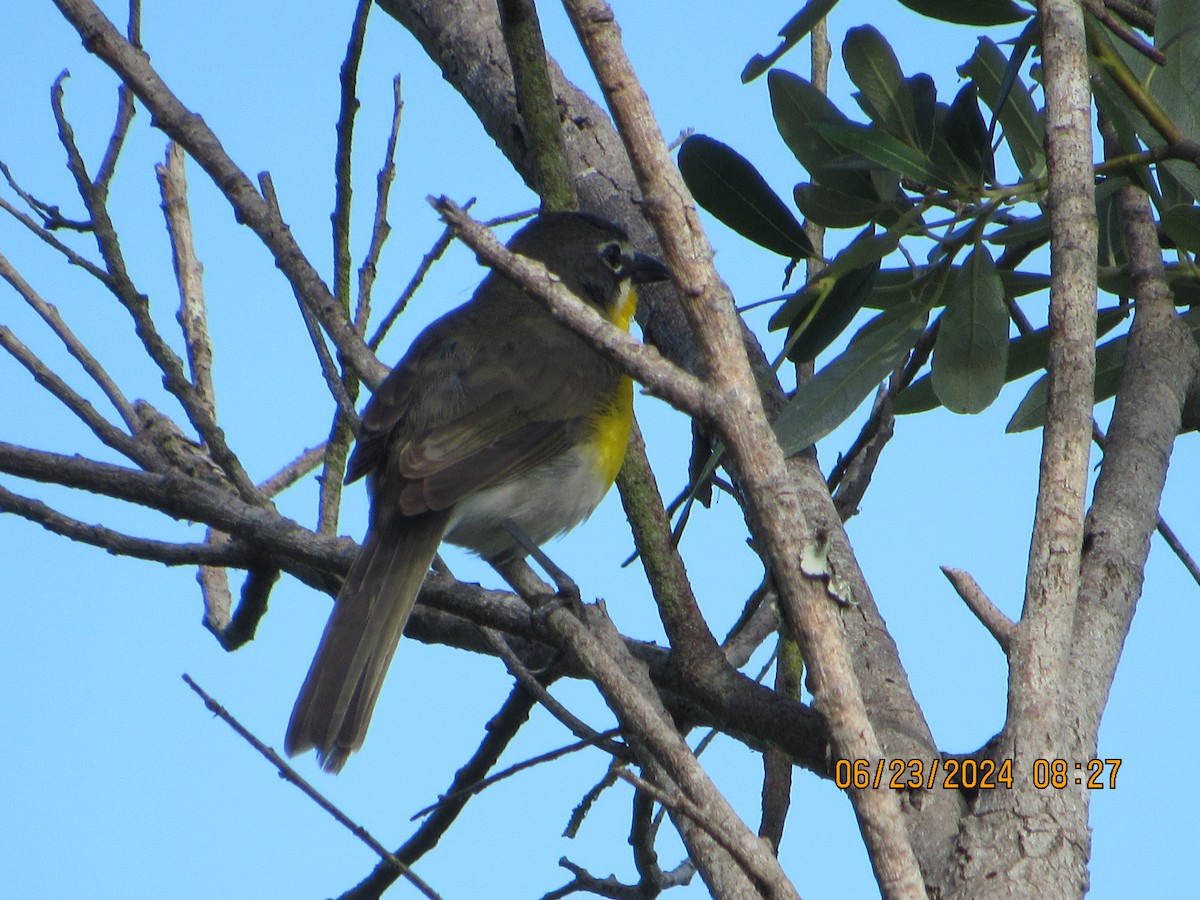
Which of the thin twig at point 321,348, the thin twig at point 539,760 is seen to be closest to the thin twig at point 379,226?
the thin twig at point 321,348

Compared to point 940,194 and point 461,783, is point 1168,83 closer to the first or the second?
point 940,194

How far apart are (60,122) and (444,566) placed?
1.74 metres

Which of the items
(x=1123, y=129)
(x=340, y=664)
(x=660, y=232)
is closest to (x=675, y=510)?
(x=340, y=664)

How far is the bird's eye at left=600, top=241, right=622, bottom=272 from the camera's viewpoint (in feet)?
16.5

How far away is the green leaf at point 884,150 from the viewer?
9.88 ft

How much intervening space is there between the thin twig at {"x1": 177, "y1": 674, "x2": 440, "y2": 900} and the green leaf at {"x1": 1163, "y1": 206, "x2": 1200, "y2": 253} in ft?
7.22

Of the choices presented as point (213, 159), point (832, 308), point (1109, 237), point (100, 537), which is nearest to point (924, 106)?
point (832, 308)

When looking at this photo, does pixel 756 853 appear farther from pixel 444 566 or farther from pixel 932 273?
pixel 444 566

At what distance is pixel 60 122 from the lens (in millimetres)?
3836

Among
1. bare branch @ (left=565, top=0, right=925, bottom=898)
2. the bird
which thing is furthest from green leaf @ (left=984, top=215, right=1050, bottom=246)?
bare branch @ (left=565, top=0, right=925, bottom=898)

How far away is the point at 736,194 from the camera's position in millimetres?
3512

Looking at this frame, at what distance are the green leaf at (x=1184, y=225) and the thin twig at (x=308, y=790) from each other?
220 centimetres

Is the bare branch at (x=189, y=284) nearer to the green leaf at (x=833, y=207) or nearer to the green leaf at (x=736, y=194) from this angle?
the green leaf at (x=736, y=194)
